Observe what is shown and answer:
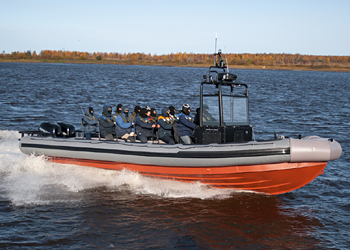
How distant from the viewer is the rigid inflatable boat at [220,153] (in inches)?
297

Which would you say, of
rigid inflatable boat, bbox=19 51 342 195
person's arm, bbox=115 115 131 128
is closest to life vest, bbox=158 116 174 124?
rigid inflatable boat, bbox=19 51 342 195

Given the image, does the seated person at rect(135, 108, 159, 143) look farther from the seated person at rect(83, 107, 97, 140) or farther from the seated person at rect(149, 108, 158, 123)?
the seated person at rect(83, 107, 97, 140)

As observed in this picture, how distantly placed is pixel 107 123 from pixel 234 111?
318 centimetres

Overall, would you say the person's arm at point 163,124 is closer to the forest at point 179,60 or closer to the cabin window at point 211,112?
the cabin window at point 211,112

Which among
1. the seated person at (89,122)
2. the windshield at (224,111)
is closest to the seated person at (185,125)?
the windshield at (224,111)

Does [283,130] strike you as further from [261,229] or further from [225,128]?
[261,229]

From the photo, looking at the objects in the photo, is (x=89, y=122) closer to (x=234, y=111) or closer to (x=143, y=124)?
(x=143, y=124)

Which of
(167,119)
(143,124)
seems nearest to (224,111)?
(167,119)

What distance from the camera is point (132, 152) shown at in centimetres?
853

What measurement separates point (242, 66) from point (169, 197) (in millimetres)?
116093

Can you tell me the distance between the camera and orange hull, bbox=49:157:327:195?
7.68m

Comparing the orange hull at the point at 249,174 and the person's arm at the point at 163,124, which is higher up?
the person's arm at the point at 163,124

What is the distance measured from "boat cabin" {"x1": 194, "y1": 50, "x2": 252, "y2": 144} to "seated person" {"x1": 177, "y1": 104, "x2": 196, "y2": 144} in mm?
249

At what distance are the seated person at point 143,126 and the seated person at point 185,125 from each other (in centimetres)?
67
